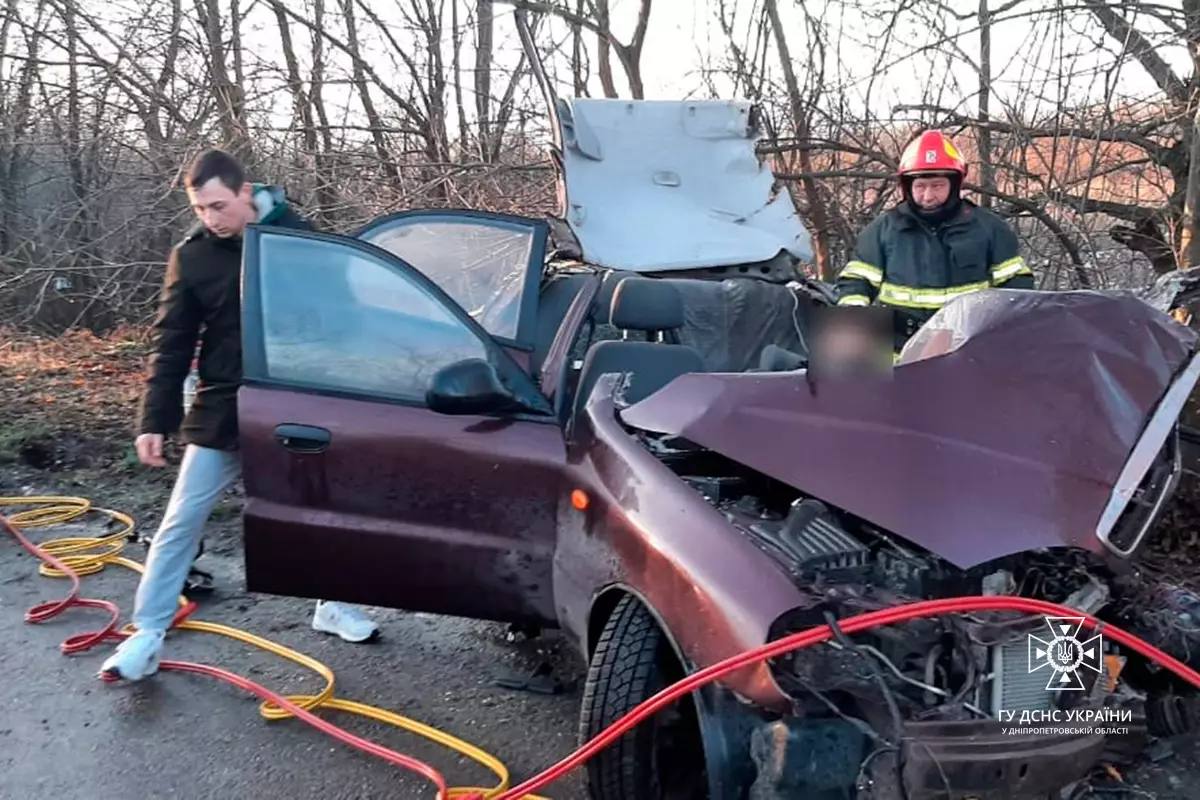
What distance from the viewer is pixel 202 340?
12.5 feet

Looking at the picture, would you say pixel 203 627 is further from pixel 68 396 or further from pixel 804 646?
pixel 68 396

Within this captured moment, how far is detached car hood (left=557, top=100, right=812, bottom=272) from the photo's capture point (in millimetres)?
5430

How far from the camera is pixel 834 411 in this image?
259 centimetres

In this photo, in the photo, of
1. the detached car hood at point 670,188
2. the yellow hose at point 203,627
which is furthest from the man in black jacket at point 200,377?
the detached car hood at point 670,188

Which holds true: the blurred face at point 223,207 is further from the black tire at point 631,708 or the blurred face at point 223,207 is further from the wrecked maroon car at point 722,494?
the black tire at point 631,708

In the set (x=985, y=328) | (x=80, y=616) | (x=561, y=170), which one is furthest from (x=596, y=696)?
(x=561, y=170)

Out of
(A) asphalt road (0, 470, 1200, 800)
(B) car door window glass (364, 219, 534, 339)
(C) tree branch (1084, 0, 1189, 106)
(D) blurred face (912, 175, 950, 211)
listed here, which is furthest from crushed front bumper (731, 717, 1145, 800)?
(C) tree branch (1084, 0, 1189, 106)

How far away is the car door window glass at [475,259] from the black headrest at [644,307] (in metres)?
0.46

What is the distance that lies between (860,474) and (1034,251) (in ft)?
14.1

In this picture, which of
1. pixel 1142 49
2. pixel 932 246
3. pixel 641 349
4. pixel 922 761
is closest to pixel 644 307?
pixel 641 349

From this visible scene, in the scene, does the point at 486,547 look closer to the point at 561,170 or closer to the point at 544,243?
the point at 544,243

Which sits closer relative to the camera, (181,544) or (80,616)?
(181,544)

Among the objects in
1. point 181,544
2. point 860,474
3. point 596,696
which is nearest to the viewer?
point 860,474

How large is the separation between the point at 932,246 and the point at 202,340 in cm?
275
